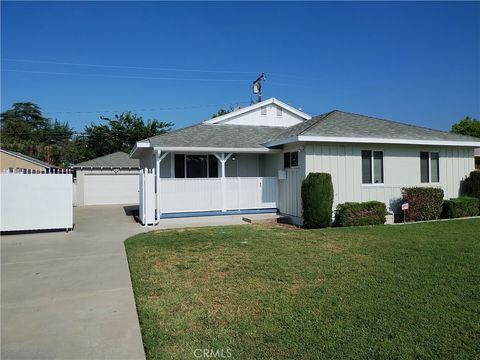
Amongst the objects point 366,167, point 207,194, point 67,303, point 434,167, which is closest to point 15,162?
point 207,194

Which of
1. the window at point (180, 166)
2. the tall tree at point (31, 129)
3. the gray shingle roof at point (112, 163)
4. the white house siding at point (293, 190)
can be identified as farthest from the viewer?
the tall tree at point (31, 129)

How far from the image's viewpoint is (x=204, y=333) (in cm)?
365

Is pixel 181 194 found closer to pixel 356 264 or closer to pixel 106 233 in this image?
pixel 106 233

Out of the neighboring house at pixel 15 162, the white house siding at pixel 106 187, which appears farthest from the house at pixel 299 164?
the white house siding at pixel 106 187

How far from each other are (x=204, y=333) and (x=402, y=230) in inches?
314

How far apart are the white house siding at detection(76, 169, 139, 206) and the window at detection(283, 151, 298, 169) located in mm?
15374

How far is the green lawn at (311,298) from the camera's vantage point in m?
3.35

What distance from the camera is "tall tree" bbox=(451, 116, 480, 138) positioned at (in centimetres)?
4491

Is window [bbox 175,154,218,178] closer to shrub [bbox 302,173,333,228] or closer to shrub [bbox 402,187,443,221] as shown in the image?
shrub [bbox 302,173,333,228]

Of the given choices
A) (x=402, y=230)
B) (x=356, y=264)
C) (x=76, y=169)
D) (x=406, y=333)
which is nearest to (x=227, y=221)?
(x=402, y=230)

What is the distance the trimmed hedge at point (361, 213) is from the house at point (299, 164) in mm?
833

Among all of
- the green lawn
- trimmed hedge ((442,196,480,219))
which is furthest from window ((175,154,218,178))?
trimmed hedge ((442,196,480,219))

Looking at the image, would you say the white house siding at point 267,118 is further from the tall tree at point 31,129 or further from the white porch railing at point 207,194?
the tall tree at point 31,129

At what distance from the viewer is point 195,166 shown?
14.9 metres
